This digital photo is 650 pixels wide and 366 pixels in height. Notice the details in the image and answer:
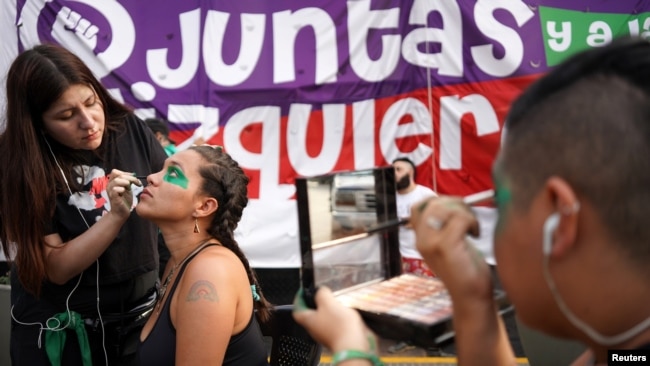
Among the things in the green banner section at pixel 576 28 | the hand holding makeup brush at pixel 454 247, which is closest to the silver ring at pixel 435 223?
the hand holding makeup brush at pixel 454 247

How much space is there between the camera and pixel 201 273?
197 centimetres

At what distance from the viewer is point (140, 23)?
5656mm

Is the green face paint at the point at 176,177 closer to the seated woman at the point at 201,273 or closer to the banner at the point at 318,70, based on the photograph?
the seated woman at the point at 201,273

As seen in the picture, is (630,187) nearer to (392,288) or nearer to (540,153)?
(540,153)

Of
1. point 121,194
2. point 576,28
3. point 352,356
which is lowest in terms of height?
point 352,356

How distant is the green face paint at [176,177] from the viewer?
2164 millimetres

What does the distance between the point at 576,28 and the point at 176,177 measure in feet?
14.5

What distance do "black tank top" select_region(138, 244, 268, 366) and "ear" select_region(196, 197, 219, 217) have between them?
178mm

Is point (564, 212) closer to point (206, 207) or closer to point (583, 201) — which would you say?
point (583, 201)

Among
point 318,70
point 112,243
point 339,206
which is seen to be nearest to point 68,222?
point 112,243

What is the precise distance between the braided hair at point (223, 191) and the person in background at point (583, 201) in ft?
4.63

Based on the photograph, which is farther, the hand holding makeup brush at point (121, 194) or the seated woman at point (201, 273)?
the hand holding makeup brush at point (121, 194)

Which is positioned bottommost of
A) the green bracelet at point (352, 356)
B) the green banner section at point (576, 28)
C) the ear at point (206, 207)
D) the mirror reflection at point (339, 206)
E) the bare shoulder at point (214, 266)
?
the bare shoulder at point (214, 266)

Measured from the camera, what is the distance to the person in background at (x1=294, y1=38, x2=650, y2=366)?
0.82 meters
